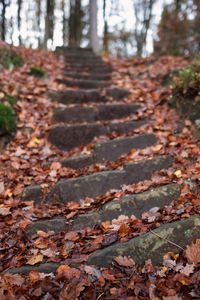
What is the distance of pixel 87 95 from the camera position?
291 inches

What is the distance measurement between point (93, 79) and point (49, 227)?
5887 mm

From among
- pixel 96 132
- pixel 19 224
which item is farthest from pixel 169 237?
pixel 96 132

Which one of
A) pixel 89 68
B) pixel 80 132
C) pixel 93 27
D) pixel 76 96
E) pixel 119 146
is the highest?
pixel 93 27

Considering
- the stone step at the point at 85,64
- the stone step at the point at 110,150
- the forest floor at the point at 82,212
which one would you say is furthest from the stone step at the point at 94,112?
the stone step at the point at 85,64

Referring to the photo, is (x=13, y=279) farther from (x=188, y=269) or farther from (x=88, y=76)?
(x=88, y=76)

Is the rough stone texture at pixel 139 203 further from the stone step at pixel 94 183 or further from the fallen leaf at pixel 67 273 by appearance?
the fallen leaf at pixel 67 273

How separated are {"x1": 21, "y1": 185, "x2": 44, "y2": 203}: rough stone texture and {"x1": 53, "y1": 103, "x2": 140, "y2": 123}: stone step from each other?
229cm

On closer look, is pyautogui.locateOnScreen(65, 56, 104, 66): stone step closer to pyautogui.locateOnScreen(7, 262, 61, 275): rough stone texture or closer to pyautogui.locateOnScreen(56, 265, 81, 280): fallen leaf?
pyautogui.locateOnScreen(7, 262, 61, 275): rough stone texture

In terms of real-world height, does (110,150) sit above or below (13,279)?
above

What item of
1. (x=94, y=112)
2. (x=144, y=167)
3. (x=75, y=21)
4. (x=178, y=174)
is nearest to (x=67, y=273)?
(x=178, y=174)

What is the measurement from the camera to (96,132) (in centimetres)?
598

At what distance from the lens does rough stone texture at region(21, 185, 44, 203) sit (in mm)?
4344

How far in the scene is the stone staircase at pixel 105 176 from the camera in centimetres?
311

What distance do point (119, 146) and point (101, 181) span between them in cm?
108
